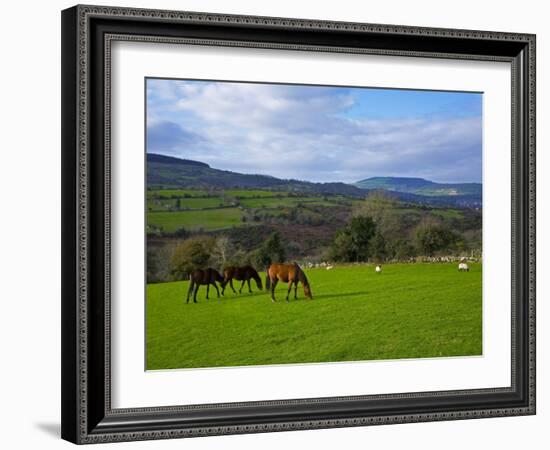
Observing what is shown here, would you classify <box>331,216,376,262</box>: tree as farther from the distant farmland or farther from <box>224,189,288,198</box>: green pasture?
<box>224,189,288,198</box>: green pasture

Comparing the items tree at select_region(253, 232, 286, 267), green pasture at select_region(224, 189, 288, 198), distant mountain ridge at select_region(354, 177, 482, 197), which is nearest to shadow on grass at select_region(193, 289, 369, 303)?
tree at select_region(253, 232, 286, 267)

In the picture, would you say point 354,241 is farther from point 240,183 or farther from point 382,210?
point 240,183

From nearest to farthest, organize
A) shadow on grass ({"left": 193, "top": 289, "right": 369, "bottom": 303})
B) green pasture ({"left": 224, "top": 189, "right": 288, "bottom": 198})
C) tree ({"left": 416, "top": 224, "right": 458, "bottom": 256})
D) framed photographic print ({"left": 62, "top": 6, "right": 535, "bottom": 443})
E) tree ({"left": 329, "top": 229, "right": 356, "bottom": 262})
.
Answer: framed photographic print ({"left": 62, "top": 6, "right": 535, "bottom": 443}), shadow on grass ({"left": 193, "top": 289, "right": 369, "bottom": 303}), green pasture ({"left": 224, "top": 189, "right": 288, "bottom": 198}), tree ({"left": 329, "top": 229, "right": 356, "bottom": 262}), tree ({"left": 416, "top": 224, "right": 458, "bottom": 256})

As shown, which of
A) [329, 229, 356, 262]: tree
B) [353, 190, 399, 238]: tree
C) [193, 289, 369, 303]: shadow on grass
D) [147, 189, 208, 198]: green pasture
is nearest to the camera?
[147, 189, 208, 198]: green pasture

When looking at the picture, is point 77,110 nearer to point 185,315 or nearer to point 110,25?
point 110,25

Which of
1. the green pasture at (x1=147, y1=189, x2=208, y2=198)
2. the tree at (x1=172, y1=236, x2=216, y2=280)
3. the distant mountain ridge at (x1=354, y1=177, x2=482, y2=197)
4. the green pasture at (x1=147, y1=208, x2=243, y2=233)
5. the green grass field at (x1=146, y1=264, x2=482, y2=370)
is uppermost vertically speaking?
the distant mountain ridge at (x1=354, y1=177, x2=482, y2=197)

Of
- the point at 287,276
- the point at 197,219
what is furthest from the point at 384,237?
the point at 197,219
